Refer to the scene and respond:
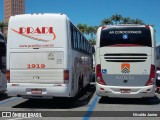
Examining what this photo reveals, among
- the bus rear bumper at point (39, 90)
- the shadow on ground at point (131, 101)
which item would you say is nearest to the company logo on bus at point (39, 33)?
the bus rear bumper at point (39, 90)

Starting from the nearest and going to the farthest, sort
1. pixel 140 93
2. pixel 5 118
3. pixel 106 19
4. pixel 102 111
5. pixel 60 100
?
1. pixel 5 118
2. pixel 102 111
3. pixel 140 93
4. pixel 60 100
5. pixel 106 19

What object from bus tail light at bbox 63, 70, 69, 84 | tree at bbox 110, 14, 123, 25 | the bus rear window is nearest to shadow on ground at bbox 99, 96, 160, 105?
the bus rear window

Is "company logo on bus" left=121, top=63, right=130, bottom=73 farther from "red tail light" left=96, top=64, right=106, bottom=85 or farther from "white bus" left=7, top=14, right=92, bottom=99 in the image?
"white bus" left=7, top=14, right=92, bottom=99

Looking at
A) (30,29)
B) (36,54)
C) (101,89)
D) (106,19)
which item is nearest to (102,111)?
(101,89)

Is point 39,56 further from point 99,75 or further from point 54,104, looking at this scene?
point 99,75

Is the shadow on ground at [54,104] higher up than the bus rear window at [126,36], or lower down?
lower down

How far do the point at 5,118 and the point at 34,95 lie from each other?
7.74 ft

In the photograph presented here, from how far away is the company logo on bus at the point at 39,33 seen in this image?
12.4 metres

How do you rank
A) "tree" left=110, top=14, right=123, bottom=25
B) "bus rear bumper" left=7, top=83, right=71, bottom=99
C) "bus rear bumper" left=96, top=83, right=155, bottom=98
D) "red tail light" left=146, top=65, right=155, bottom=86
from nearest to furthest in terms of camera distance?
1. "bus rear bumper" left=7, top=83, right=71, bottom=99
2. "bus rear bumper" left=96, top=83, right=155, bottom=98
3. "red tail light" left=146, top=65, right=155, bottom=86
4. "tree" left=110, top=14, right=123, bottom=25

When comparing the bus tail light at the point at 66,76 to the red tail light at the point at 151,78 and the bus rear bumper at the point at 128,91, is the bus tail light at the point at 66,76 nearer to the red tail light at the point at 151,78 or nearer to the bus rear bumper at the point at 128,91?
the bus rear bumper at the point at 128,91

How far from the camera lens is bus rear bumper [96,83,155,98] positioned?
537 inches

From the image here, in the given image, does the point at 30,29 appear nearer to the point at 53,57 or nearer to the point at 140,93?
the point at 53,57

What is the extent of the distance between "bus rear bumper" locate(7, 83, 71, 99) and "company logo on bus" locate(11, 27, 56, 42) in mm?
1724

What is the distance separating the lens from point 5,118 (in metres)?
10.2
